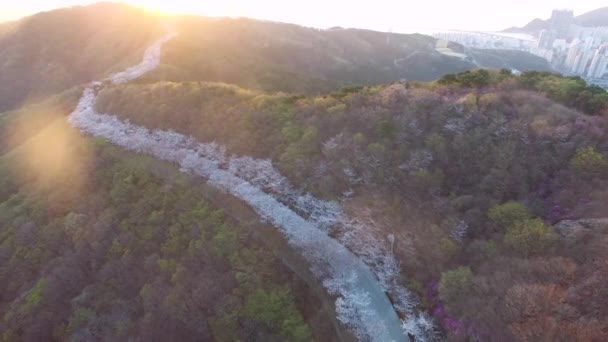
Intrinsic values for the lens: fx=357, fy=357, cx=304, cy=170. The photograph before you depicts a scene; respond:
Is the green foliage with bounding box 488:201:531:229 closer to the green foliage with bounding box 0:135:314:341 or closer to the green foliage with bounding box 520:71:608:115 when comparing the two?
the green foliage with bounding box 520:71:608:115

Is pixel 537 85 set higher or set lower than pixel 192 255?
higher

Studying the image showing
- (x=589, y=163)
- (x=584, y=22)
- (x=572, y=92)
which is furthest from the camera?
(x=584, y=22)

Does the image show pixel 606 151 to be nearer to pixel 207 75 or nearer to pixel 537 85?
pixel 537 85

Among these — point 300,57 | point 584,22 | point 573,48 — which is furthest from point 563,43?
point 300,57

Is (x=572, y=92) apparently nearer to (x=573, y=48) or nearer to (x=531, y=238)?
(x=531, y=238)

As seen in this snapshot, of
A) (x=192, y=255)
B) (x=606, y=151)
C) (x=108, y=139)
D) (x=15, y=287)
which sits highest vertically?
(x=606, y=151)

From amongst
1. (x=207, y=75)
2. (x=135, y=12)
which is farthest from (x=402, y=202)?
(x=135, y=12)

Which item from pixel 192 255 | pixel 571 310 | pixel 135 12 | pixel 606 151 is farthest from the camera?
pixel 135 12
